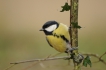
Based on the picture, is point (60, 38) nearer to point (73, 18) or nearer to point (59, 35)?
point (59, 35)

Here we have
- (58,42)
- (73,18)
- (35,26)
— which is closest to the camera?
(73,18)

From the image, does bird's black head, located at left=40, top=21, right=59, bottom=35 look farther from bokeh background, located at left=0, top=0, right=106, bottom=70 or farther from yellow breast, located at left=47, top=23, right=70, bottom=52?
bokeh background, located at left=0, top=0, right=106, bottom=70

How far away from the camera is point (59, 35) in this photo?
28.7 inches

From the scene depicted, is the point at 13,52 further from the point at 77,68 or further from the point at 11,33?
the point at 77,68

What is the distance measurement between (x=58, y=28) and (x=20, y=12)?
2406 millimetres

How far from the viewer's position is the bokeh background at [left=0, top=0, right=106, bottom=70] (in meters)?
2.43

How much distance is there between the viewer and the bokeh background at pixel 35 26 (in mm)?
2426

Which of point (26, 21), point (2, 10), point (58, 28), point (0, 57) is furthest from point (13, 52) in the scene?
point (58, 28)

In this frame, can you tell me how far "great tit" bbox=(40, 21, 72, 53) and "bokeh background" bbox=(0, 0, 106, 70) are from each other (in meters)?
1.44

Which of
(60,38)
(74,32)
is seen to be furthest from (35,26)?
(74,32)

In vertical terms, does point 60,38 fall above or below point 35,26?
above

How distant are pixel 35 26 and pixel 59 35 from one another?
2.10m

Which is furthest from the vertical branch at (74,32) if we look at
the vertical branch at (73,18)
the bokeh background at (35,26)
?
the bokeh background at (35,26)

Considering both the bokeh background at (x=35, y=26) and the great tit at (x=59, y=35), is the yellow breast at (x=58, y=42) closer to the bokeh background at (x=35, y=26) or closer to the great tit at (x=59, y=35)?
the great tit at (x=59, y=35)
